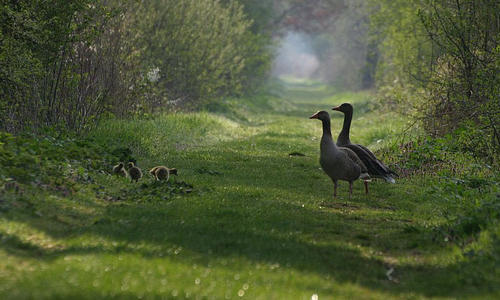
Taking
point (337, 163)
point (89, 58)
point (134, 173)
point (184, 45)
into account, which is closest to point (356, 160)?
point (337, 163)

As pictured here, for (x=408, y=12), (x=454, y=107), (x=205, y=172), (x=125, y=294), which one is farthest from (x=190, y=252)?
(x=408, y=12)

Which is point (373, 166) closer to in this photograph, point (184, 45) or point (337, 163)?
point (337, 163)

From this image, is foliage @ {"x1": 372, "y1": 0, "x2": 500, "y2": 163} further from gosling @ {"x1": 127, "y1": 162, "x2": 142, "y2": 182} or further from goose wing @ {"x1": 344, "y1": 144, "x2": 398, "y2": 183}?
gosling @ {"x1": 127, "y1": 162, "x2": 142, "y2": 182}

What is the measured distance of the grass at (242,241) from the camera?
6.24 meters

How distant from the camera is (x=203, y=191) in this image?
1130 centimetres

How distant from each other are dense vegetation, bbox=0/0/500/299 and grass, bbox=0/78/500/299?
0.12 ft

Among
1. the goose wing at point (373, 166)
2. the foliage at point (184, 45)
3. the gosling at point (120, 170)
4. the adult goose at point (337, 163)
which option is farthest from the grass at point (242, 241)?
the foliage at point (184, 45)

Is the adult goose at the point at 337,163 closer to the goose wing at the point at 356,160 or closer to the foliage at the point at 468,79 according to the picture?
the goose wing at the point at 356,160

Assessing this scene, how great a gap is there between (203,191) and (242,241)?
3.49 m

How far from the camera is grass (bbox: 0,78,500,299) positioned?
6242 mm

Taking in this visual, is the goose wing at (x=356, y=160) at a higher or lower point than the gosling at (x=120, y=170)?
higher

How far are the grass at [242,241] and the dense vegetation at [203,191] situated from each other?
36mm

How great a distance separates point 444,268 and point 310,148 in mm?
13518

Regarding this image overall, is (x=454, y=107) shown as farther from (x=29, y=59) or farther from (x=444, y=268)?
(x=29, y=59)
